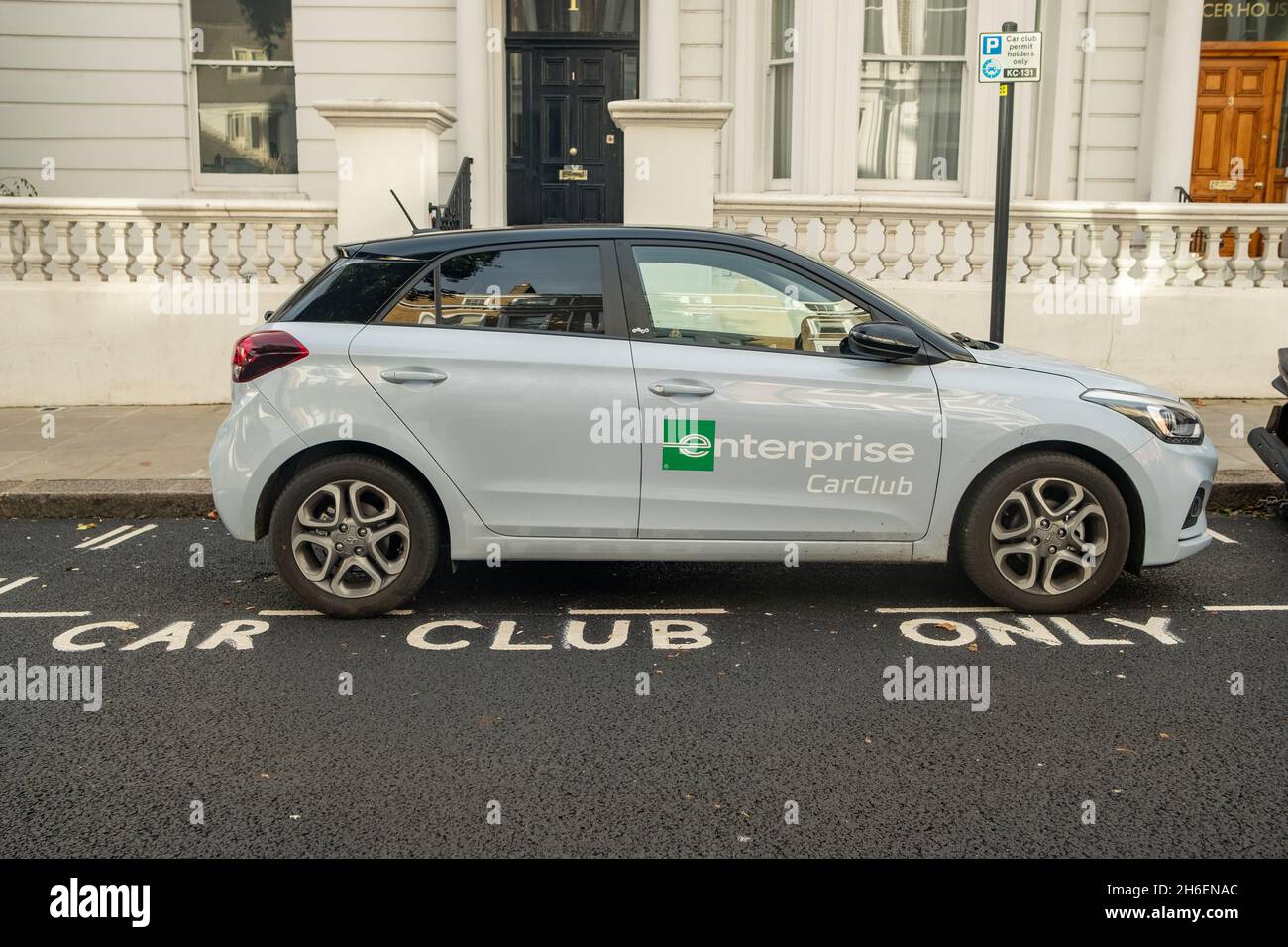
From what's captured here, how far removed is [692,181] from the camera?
405 inches

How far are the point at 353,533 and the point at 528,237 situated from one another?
149 cm

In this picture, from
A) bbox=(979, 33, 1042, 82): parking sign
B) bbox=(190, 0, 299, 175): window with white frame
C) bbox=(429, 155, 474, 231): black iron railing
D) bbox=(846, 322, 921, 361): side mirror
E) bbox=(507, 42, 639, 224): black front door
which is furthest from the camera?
bbox=(190, 0, 299, 175): window with white frame

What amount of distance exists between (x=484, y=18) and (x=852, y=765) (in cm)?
1114

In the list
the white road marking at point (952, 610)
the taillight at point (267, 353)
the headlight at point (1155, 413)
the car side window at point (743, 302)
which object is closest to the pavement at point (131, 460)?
the taillight at point (267, 353)

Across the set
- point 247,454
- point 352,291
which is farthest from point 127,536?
point 352,291

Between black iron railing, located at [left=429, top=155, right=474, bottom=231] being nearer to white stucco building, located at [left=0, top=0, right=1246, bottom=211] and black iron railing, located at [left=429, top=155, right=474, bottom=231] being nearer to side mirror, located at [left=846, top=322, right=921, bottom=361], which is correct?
white stucco building, located at [left=0, top=0, right=1246, bottom=211]

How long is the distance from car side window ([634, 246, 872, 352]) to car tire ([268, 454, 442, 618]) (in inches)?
52.2

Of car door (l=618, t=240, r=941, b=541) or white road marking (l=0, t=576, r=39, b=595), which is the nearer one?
car door (l=618, t=240, r=941, b=541)

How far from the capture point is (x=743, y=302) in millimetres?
5527

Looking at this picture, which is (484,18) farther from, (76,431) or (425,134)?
(76,431)

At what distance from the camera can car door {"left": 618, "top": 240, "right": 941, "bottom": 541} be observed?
17.5 feet

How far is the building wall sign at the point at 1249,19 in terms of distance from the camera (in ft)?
46.5

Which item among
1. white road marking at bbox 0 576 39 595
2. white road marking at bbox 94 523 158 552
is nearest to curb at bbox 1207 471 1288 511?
white road marking at bbox 94 523 158 552

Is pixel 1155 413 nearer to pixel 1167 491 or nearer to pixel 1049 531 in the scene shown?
pixel 1167 491
